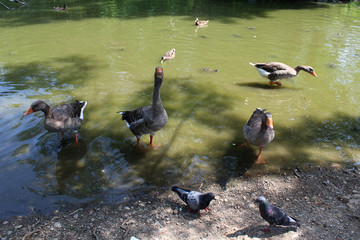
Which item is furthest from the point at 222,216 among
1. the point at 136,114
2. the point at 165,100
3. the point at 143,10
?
the point at 143,10

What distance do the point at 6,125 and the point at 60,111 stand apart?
5.92ft

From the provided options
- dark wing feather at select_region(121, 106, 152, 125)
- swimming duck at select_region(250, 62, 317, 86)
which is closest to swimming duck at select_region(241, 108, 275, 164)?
dark wing feather at select_region(121, 106, 152, 125)

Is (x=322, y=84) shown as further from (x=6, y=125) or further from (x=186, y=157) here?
(x=6, y=125)

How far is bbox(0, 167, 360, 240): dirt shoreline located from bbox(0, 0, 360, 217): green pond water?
13.5 inches

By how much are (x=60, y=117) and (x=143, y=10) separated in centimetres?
1810

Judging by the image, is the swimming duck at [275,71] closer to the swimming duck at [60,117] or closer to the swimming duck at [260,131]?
the swimming duck at [260,131]

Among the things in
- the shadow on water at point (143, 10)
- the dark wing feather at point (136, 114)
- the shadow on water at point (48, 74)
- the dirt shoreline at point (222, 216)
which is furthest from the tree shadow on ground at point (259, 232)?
the shadow on water at point (143, 10)

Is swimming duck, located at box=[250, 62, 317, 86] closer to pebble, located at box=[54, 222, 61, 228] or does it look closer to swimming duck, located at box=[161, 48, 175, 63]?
swimming duck, located at box=[161, 48, 175, 63]

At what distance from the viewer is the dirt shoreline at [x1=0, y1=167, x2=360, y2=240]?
400 cm

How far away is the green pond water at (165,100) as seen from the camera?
17.7 feet

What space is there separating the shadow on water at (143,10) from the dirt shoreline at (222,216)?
49.8ft

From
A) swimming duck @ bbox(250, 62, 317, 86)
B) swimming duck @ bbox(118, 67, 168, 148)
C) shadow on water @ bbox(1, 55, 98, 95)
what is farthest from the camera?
shadow on water @ bbox(1, 55, 98, 95)

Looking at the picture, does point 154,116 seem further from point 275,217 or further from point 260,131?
point 275,217

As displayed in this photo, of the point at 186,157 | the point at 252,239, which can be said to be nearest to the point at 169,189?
the point at 186,157
